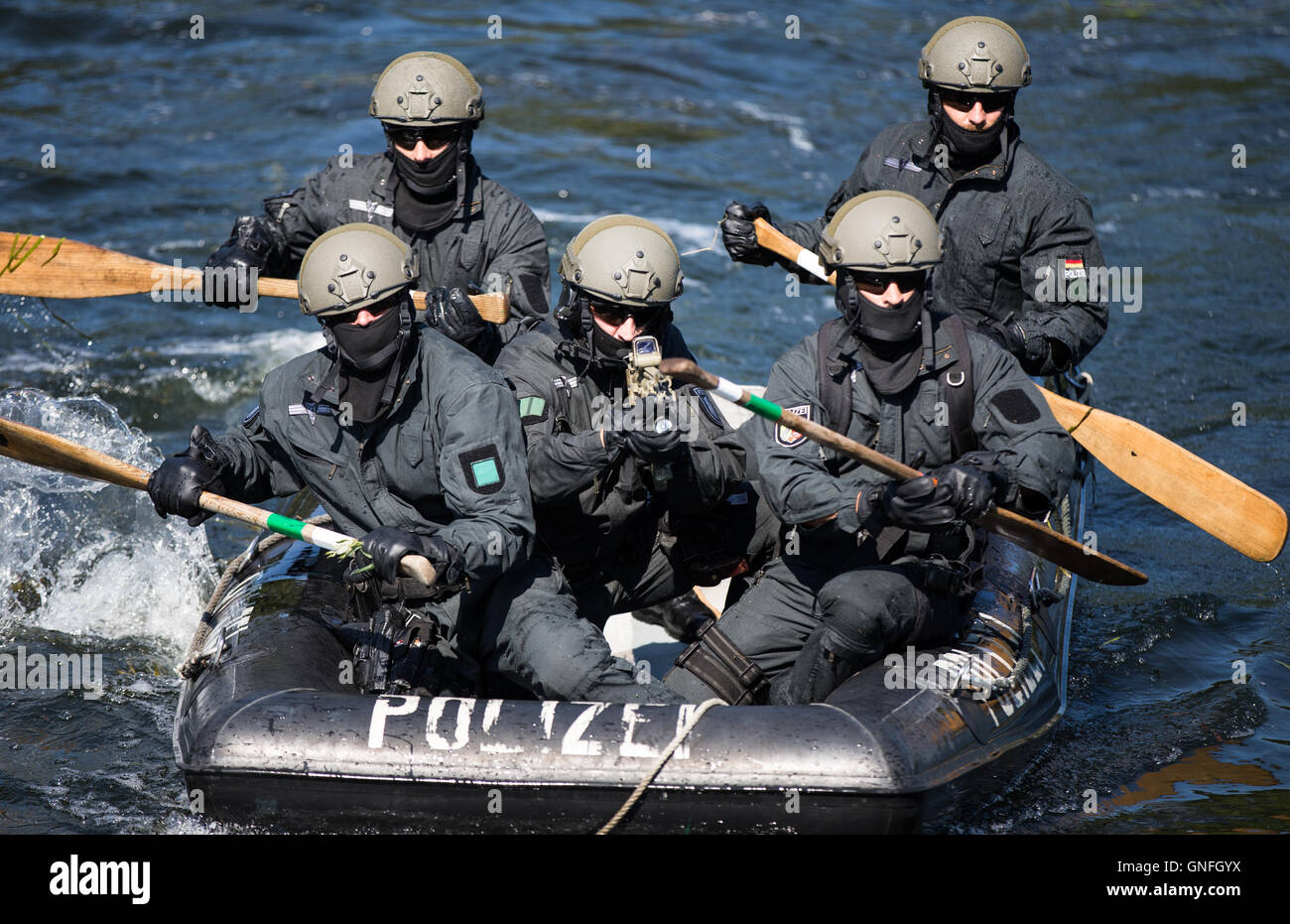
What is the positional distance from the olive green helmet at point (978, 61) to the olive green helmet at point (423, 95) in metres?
2.20

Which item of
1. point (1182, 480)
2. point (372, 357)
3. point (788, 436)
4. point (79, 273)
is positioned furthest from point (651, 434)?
point (79, 273)

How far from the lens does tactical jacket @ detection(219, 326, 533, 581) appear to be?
5508 mm

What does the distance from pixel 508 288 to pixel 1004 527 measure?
9.10 ft

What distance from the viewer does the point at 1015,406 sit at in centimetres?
570

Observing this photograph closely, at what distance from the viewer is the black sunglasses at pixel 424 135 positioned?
726 centimetres

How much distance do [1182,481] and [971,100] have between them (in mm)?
2051

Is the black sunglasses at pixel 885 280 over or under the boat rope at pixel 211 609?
over

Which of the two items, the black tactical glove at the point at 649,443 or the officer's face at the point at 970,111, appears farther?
the officer's face at the point at 970,111

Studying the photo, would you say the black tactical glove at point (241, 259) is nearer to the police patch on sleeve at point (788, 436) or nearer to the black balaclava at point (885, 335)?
the police patch on sleeve at point (788, 436)

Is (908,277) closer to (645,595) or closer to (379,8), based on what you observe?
(645,595)

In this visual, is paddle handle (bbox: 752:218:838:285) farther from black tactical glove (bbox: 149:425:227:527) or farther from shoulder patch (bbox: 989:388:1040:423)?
black tactical glove (bbox: 149:425:227:527)

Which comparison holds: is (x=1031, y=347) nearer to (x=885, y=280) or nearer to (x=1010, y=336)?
(x=1010, y=336)

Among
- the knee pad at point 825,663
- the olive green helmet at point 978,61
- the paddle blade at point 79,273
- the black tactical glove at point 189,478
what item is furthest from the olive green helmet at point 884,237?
the paddle blade at point 79,273

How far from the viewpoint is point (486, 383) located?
5.70m
